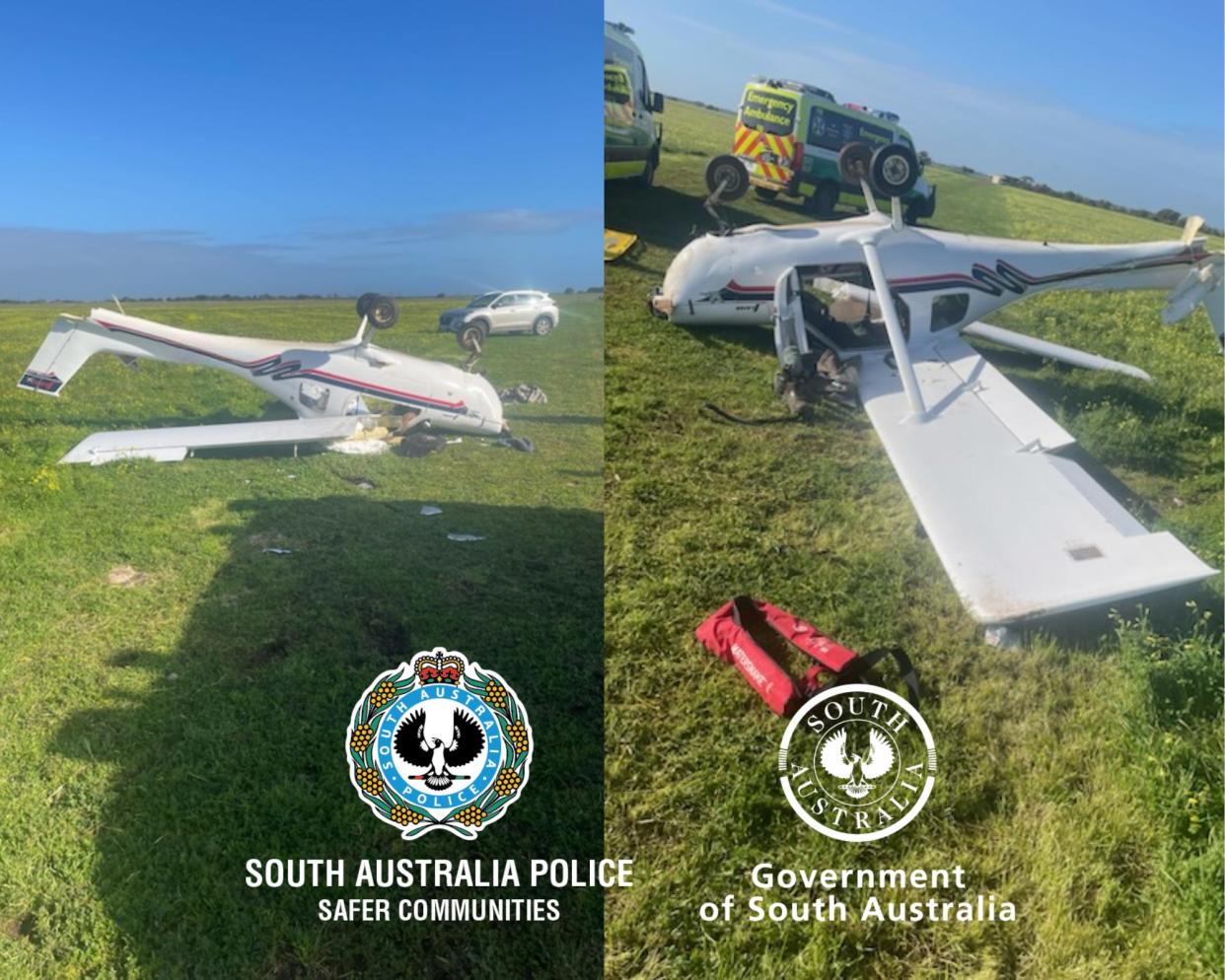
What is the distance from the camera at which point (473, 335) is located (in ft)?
10.3

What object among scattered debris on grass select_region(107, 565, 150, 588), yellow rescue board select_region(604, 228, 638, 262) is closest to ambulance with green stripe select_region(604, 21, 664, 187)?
yellow rescue board select_region(604, 228, 638, 262)

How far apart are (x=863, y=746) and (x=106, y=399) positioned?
3.22m

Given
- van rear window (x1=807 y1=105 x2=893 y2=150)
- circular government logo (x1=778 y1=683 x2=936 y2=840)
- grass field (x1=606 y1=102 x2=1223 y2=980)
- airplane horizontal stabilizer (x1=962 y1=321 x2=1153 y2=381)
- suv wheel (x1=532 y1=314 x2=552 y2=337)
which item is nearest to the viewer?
grass field (x1=606 y1=102 x2=1223 y2=980)

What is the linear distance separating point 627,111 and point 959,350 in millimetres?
2360

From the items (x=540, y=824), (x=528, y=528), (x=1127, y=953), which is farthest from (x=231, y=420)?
(x=1127, y=953)

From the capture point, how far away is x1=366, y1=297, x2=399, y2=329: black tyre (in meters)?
2.91

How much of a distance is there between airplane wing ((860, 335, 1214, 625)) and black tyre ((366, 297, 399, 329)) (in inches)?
89.9

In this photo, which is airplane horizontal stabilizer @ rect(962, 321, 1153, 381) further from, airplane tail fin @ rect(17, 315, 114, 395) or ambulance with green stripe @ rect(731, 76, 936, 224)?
airplane tail fin @ rect(17, 315, 114, 395)

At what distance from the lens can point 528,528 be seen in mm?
2975

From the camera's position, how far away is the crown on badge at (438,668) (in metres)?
2.24

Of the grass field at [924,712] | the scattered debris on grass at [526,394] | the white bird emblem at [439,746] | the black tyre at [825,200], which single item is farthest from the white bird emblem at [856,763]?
the black tyre at [825,200]

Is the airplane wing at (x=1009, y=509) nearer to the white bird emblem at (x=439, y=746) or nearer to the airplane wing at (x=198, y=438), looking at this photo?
the white bird emblem at (x=439, y=746)

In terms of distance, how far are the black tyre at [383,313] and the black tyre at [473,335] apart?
29cm

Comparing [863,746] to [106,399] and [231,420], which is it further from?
[106,399]
